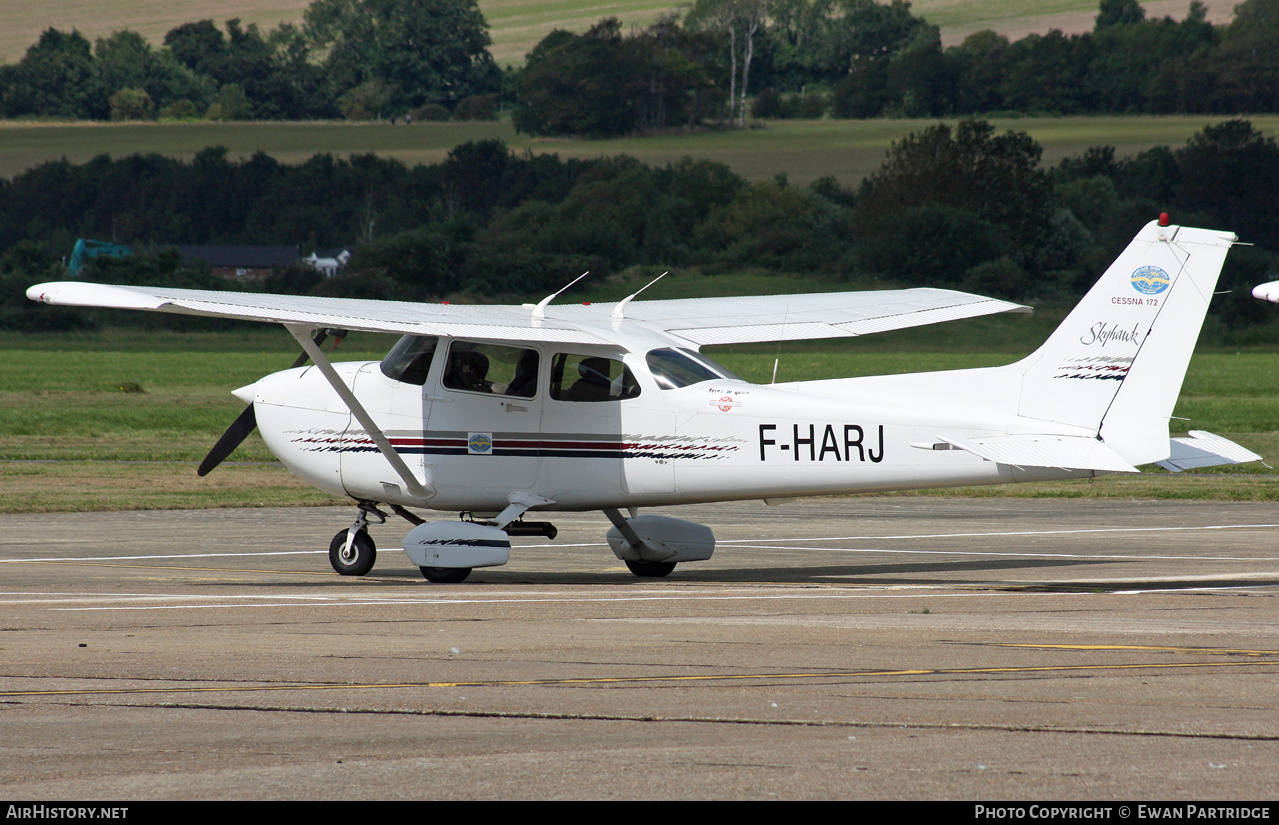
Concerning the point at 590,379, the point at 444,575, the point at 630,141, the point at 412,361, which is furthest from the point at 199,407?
the point at 630,141

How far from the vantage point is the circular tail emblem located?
438 inches

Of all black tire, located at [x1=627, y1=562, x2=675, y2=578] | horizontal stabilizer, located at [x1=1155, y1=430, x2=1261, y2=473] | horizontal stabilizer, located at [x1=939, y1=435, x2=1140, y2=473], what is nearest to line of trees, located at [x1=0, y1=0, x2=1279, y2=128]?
horizontal stabilizer, located at [x1=1155, y1=430, x2=1261, y2=473]

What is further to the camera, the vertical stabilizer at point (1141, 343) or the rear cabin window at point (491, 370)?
the rear cabin window at point (491, 370)

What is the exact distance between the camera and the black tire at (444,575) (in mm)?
12448

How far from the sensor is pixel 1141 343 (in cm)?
1113

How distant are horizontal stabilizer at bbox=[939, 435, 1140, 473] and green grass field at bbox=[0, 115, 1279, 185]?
108m

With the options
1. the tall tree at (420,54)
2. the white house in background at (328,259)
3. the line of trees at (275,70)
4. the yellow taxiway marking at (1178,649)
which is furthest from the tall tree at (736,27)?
the yellow taxiway marking at (1178,649)

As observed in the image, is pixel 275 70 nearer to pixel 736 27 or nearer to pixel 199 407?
pixel 736 27

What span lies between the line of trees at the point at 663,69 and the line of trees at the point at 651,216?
1816 cm

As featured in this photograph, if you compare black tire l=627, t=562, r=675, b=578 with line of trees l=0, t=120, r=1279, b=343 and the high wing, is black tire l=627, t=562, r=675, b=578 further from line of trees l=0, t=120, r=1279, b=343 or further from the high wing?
line of trees l=0, t=120, r=1279, b=343

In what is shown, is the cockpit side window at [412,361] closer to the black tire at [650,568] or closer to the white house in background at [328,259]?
the black tire at [650,568]

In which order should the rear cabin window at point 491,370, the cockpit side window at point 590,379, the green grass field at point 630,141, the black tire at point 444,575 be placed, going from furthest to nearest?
the green grass field at point 630,141 → the rear cabin window at point 491,370 → the black tire at point 444,575 → the cockpit side window at point 590,379

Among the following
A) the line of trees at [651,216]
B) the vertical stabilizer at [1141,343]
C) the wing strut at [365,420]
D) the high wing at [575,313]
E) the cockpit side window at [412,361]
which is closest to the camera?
the high wing at [575,313]
